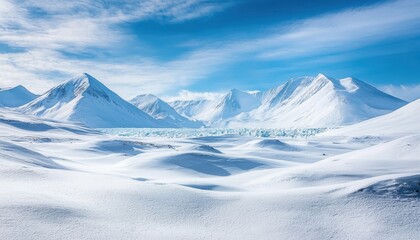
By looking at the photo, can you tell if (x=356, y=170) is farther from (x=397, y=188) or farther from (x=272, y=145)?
(x=272, y=145)

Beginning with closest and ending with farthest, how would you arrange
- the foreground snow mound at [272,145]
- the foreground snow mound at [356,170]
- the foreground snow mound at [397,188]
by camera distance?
the foreground snow mound at [397,188] → the foreground snow mound at [356,170] → the foreground snow mound at [272,145]

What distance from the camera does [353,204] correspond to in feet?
41.1

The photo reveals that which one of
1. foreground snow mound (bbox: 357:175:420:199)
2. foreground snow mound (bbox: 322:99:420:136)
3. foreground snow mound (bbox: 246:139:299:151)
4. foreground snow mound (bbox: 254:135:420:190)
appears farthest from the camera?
foreground snow mound (bbox: 322:99:420:136)

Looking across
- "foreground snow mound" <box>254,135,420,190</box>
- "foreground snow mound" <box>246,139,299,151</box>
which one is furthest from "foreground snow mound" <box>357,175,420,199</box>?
"foreground snow mound" <box>246,139,299,151</box>

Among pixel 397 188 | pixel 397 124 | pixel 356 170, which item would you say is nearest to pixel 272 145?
pixel 356 170

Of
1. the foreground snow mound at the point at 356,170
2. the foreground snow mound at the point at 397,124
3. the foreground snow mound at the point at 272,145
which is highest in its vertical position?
the foreground snow mound at the point at 397,124

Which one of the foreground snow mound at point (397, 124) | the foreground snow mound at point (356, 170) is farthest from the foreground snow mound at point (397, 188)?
the foreground snow mound at point (397, 124)

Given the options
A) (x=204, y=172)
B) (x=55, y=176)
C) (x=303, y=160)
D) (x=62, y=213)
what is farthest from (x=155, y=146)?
(x=62, y=213)

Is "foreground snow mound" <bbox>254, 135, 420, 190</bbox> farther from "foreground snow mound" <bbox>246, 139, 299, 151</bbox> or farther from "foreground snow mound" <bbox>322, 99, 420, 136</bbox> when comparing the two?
"foreground snow mound" <bbox>322, 99, 420, 136</bbox>

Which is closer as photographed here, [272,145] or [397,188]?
[397,188]

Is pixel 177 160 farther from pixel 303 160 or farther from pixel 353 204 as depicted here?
pixel 353 204

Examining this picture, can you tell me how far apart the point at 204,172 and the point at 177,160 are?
4.24 m

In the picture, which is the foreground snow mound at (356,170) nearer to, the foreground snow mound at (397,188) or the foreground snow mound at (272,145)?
the foreground snow mound at (397,188)

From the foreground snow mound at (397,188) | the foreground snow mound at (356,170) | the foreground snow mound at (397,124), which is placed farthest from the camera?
the foreground snow mound at (397,124)
